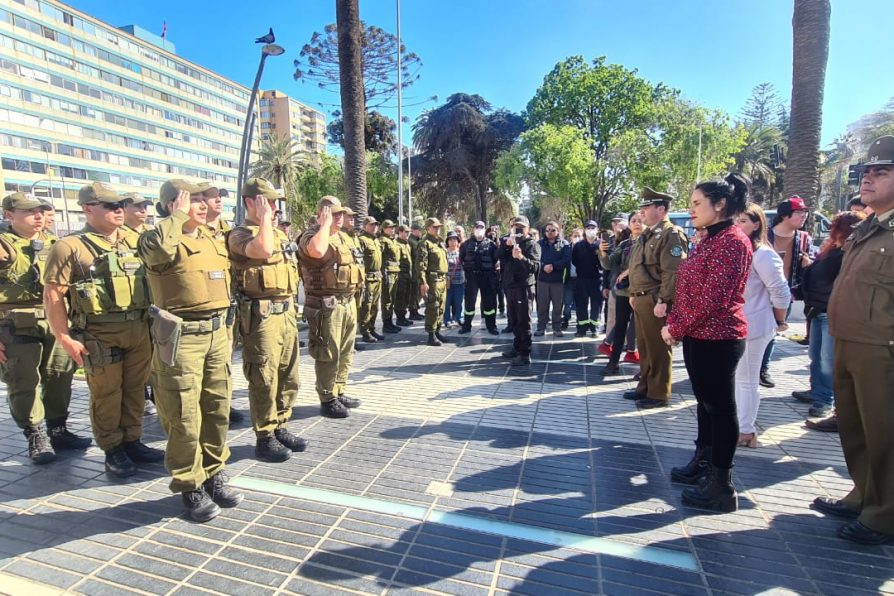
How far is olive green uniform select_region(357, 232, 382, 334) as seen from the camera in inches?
301

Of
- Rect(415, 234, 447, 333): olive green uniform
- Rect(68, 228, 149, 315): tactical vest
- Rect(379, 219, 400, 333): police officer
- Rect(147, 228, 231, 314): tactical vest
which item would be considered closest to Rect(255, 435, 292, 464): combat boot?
Rect(147, 228, 231, 314): tactical vest

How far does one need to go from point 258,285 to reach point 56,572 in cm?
187

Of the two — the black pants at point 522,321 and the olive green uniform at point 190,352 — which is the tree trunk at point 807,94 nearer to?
the black pants at point 522,321

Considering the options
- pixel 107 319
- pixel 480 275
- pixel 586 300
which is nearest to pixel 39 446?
pixel 107 319

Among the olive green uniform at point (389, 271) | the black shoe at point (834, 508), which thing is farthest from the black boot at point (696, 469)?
the olive green uniform at point (389, 271)

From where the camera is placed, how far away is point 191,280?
9.12ft

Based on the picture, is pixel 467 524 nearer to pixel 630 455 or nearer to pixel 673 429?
pixel 630 455

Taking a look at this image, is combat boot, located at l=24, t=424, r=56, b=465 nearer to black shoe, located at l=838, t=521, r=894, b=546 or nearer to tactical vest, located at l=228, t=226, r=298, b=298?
tactical vest, located at l=228, t=226, r=298, b=298

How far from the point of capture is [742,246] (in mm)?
2797

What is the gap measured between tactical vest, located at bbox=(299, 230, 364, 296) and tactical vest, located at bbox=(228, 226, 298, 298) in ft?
2.28

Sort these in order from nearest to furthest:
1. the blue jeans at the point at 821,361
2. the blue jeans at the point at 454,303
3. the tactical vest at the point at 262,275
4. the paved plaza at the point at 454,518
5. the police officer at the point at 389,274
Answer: the paved plaza at the point at 454,518
the tactical vest at the point at 262,275
the blue jeans at the point at 821,361
the police officer at the point at 389,274
the blue jeans at the point at 454,303

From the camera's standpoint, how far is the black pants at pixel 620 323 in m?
5.74

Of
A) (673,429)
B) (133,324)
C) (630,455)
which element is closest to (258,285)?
(133,324)

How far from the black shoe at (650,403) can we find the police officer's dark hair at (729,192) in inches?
95.4
